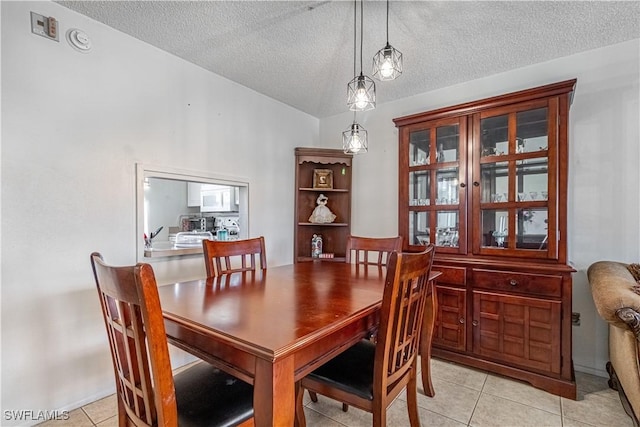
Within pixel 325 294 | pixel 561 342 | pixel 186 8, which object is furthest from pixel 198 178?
pixel 561 342

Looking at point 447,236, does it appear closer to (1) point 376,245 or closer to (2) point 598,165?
(1) point 376,245

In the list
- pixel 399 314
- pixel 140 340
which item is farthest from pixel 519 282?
pixel 140 340

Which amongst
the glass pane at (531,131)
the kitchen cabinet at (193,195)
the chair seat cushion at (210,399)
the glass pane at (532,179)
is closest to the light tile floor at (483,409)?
the chair seat cushion at (210,399)

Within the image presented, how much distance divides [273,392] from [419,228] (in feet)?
7.11

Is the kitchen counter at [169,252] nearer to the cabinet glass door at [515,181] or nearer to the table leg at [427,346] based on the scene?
the table leg at [427,346]

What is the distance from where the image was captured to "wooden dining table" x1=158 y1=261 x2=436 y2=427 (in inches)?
33.5

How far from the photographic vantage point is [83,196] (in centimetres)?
192

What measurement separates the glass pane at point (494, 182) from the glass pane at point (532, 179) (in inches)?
3.2

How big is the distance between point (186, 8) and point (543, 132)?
248cm

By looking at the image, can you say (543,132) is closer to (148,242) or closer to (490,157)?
(490,157)

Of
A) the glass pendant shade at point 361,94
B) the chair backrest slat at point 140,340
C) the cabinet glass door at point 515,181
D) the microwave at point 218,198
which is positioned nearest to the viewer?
the chair backrest slat at point 140,340

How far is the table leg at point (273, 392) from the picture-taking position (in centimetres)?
83

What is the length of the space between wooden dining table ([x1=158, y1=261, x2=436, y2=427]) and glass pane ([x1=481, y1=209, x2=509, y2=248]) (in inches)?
47.1

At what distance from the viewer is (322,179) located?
361 centimetres
